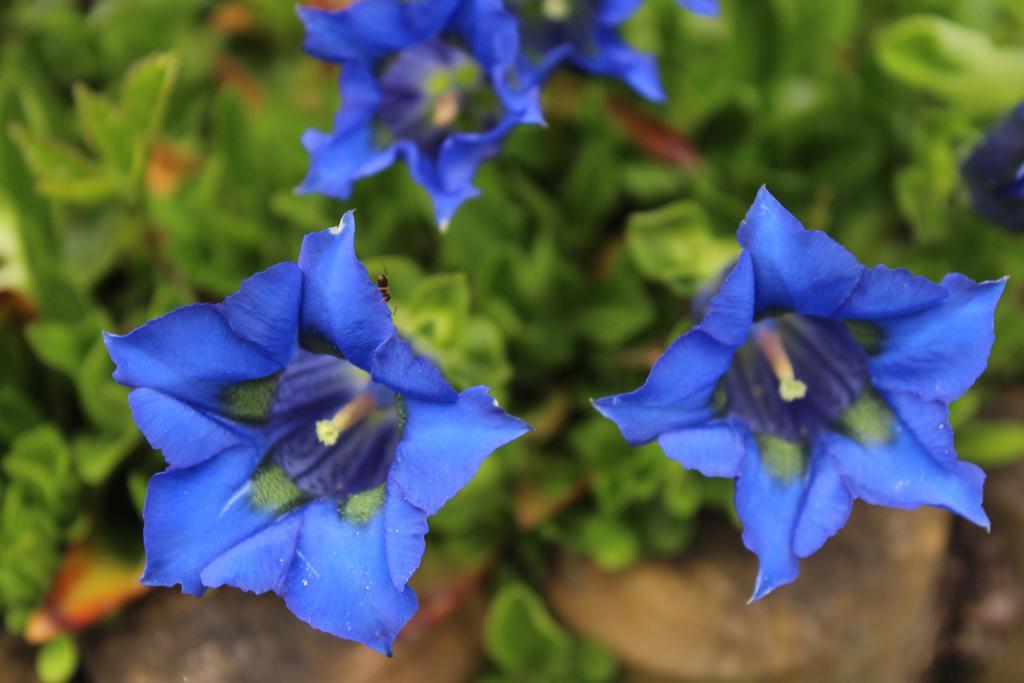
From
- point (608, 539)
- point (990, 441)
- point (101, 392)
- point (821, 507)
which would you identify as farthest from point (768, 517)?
point (101, 392)

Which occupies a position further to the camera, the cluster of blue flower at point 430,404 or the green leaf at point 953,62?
the green leaf at point 953,62

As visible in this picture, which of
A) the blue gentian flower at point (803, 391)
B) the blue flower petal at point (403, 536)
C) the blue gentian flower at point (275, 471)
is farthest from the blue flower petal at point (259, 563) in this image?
the blue gentian flower at point (803, 391)

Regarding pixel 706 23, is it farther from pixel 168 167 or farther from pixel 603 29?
pixel 168 167

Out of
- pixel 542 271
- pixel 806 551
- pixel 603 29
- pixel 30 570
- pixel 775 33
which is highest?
pixel 603 29

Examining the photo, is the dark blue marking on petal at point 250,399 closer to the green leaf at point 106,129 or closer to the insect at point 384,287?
the insect at point 384,287

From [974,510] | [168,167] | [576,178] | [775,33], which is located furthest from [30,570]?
[775,33]

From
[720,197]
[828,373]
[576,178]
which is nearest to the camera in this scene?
[828,373]

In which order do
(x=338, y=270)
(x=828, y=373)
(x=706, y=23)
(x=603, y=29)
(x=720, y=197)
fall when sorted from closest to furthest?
(x=338, y=270), (x=828, y=373), (x=603, y=29), (x=720, y=197), (x=706, y=23)

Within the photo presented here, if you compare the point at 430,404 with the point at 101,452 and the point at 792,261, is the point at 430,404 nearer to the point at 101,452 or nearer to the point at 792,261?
the point at 792,261
